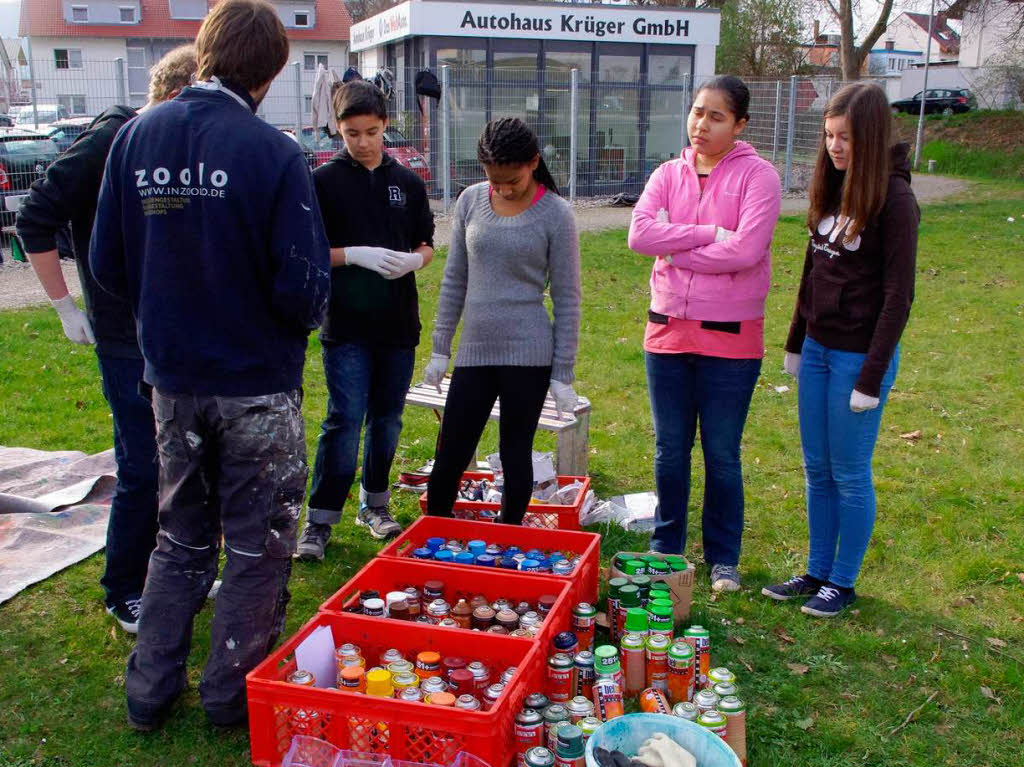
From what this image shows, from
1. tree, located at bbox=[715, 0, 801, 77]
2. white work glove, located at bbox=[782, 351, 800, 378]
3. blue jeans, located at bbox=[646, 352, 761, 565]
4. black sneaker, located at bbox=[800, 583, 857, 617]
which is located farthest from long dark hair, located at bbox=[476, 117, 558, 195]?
tree, located at bbox=[715, 0, 801, 77]

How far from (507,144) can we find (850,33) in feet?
71.6

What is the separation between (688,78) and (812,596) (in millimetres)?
13618

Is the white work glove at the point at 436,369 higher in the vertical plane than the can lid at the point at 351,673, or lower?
higher

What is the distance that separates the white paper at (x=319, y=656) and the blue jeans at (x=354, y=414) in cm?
118

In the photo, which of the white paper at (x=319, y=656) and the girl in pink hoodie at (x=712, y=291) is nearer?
the white paper at (x=319, y=656)

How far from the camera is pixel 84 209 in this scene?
314cm

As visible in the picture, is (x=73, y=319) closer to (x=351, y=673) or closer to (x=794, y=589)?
(x=351, y=673)

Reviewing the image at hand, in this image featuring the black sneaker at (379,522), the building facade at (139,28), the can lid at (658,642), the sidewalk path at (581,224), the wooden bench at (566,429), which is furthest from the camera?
the building facade at (139,28)

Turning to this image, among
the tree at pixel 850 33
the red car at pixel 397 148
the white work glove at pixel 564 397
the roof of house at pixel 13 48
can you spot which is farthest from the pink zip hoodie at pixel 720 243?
the tree at pixel 850 33

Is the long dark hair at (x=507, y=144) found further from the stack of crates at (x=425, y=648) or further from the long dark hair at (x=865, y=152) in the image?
the stack of crates at (x=425, y=648)

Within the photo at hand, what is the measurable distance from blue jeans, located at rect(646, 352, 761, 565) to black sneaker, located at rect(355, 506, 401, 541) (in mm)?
1228

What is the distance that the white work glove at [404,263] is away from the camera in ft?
12.6

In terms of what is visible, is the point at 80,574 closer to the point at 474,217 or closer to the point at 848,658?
the point at 474,217

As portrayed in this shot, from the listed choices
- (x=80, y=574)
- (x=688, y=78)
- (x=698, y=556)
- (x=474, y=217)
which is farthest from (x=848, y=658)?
(x=688, y=78)
